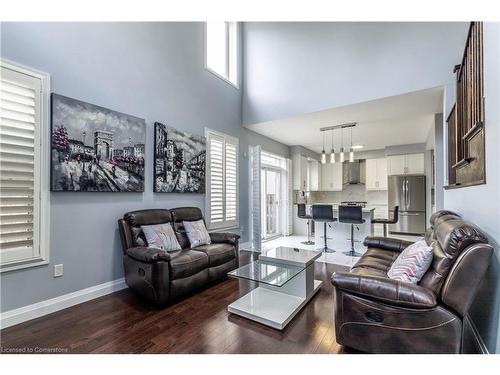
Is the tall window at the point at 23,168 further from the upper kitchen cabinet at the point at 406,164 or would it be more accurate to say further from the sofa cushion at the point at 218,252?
the upper kitchen cabinet at the point at 406,164

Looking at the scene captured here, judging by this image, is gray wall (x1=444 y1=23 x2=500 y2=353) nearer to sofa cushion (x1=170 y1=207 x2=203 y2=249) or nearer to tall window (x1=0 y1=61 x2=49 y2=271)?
sofa cushion (x1=170 y1=207 x2=203 y2=249)

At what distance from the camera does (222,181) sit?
15.2 feet

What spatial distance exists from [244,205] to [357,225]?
240cm

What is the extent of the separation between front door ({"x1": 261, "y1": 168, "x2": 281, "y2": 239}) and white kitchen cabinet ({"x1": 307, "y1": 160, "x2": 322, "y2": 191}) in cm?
153

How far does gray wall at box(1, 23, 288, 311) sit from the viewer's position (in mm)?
2336

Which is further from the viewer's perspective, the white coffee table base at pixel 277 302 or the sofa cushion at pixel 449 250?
the white coffee table base at pixel 277 302

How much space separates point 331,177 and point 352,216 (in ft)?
Answer: 11.9

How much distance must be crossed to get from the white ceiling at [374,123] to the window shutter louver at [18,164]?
12.2 feet

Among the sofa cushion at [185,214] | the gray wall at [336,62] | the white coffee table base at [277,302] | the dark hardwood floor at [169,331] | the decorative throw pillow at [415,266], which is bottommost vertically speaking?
the dark hardwood floor at [169,331]

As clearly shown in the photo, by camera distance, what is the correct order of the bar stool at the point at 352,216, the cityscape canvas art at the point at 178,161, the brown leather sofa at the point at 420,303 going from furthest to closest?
the bar stool at the point at 352,216
the cityscape canvas art at the point at 178,161
the brown leather sofa at the point at 420,303

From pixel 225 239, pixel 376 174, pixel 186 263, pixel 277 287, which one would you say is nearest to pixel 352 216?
pixel 225 239

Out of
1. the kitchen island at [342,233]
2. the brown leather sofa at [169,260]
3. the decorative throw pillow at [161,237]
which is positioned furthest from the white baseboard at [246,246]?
the decorative throw pillow at [161,237]

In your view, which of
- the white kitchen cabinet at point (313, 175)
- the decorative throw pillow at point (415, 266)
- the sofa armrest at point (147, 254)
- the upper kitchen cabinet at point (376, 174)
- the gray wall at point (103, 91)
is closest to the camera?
the decorative throw pillow at point (415, 266)

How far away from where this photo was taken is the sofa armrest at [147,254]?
8.05ft
